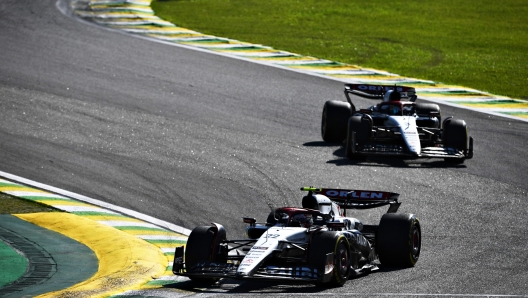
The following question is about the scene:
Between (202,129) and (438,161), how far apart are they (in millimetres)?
5635

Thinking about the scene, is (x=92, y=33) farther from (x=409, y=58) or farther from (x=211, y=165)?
(x=211, y=165)

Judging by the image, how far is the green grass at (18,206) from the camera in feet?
54.7

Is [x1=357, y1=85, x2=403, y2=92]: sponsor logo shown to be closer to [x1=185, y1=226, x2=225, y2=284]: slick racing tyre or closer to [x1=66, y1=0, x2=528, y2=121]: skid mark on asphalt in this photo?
[x1=66, y1=0, x2=528, y2=121]: skid mark on asphalt

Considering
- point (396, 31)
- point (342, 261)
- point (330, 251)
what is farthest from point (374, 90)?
point (396, 31)

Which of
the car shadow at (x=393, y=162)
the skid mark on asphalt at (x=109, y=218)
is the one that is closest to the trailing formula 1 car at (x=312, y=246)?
the skid mark on asphalt at (x=109, y=218)

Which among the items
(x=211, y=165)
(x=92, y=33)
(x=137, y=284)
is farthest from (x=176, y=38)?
(x=137, y=284)

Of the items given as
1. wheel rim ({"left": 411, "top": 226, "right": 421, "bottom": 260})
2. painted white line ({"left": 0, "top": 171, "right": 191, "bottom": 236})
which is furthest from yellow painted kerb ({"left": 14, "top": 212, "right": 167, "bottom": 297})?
wheel rim ({"left": 411, "top": 226, "right": 421, "bottom": 260})

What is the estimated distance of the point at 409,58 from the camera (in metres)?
31.0

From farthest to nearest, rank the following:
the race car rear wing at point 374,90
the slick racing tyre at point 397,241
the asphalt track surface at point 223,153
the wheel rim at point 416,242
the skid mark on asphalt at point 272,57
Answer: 1. the skid mark on asphalt at point 272,57
2. the race car rear wing at point 374,90
3. the asphalt track surface at point 223,153
4. the wheel rim at point 416,242
5. the slick racing tyre at point 397,241

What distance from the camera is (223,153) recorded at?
21094mm

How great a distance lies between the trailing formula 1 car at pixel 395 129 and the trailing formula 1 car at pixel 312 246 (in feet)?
19.9

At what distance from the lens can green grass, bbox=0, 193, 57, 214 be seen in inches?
656

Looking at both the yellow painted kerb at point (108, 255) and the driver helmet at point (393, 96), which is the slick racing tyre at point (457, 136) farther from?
the yellow painted kerb at point (108, 255)

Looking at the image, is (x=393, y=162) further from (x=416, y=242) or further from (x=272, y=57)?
(x=272, y=57)
